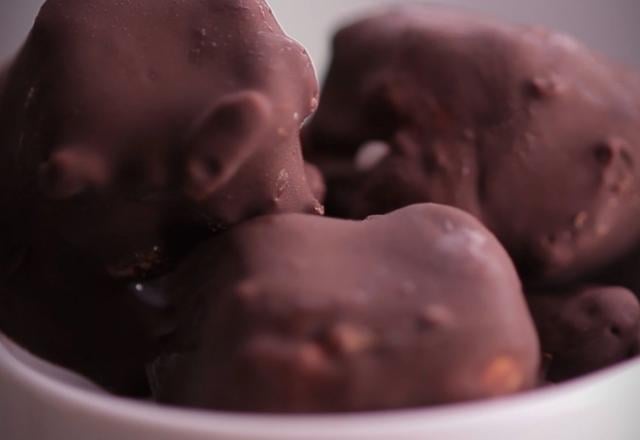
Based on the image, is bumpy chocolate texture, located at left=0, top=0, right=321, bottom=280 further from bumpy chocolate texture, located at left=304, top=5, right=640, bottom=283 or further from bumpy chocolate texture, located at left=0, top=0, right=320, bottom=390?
bumpy chocolate texture, located at left=304, top=5, right=640, bottom=283

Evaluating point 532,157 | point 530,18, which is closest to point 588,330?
point 532,157

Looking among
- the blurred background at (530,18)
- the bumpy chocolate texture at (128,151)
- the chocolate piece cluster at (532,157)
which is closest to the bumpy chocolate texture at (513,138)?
the chocolate piece cluster at (532,157)

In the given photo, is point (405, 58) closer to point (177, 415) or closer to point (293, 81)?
point (293, 81)

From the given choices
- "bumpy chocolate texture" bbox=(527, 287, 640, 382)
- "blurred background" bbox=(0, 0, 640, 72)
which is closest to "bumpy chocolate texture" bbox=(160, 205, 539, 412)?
"bumpy chocolate texture" bbox=(527, 287, 640, 382)

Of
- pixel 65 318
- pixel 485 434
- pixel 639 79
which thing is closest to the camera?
pixel 485 434

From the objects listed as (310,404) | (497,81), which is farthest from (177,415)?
(497,81)

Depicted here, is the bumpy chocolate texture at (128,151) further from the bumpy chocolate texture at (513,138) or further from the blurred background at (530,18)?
the blurred background at (530,18)
